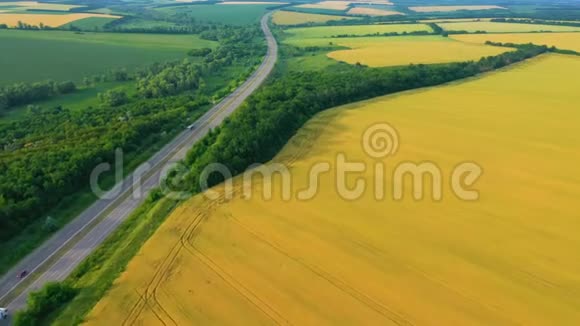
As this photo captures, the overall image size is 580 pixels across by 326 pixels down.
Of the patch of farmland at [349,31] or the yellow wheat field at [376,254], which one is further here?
the patch of farmland at [349,31]

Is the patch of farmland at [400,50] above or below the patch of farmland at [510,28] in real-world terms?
below

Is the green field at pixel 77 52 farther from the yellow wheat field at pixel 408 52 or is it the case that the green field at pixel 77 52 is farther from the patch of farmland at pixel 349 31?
the yellow wheat field at pixel 408 52

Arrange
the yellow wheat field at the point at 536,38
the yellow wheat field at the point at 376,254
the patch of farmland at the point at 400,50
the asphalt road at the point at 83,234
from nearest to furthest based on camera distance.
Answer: the yellow wheat field at the point at 376,254, the asphalt road at the point at 83,234, the patch of farmland at the point at 400,50, the yellow wheat field at the point at 536,38

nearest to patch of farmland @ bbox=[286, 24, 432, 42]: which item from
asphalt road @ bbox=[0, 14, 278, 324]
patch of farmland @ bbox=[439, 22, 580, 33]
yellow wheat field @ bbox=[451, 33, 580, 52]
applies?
patch of farmland @ bbox=[439, 22, 580, 33]

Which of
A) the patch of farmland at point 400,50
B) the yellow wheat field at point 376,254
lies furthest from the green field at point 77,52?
the yellow wheat field at point 376,254

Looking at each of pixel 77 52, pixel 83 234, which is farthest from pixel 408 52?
pixel 83 234

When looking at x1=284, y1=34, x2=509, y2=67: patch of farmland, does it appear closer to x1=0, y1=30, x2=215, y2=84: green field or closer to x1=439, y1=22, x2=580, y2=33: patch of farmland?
x1=439, y1=22, x2=580, y2=33: patch of farmland
